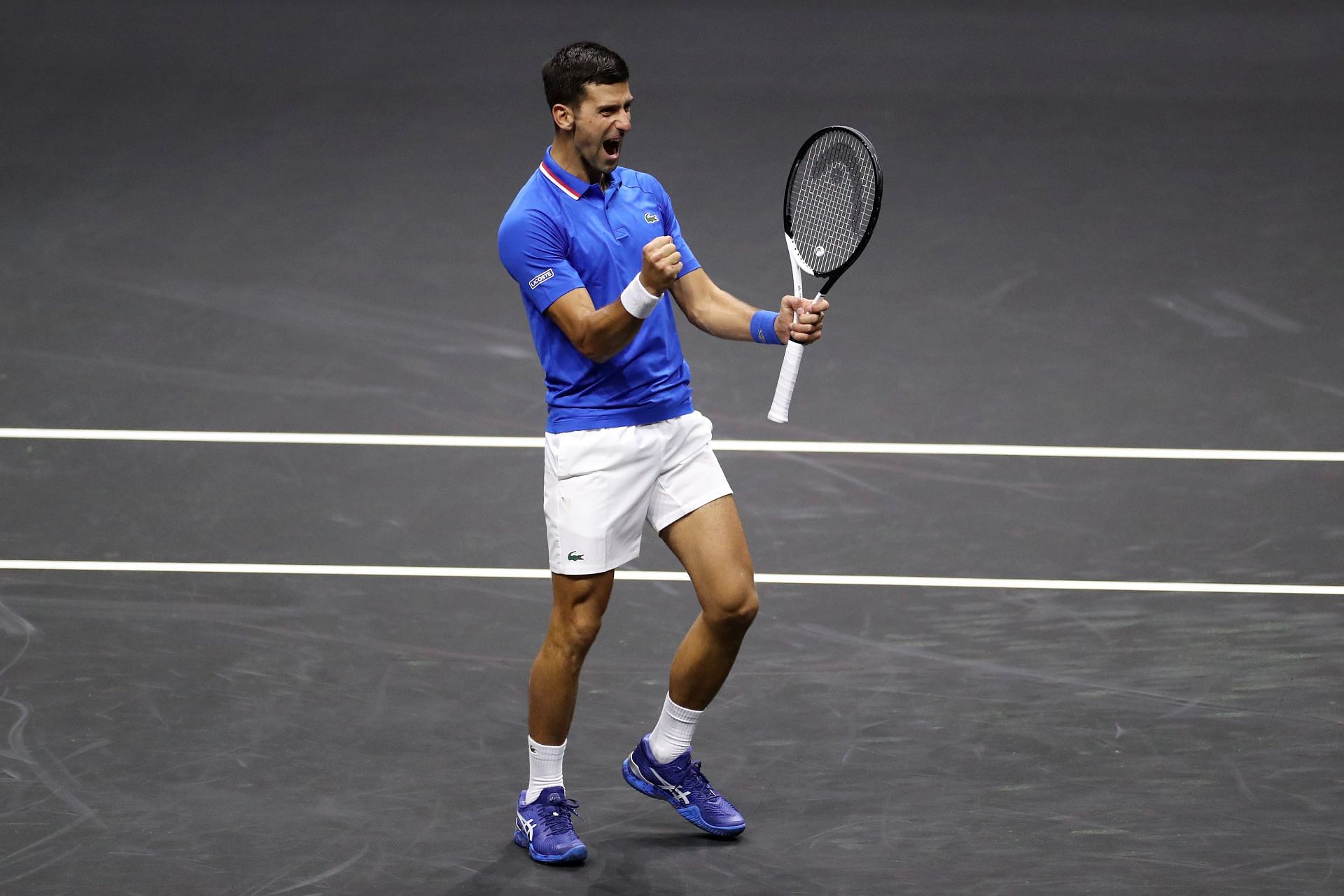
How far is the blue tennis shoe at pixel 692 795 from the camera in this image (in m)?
4.52

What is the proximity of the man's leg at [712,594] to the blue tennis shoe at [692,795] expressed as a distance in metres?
0.17

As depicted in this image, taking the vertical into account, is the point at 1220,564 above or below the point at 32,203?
below

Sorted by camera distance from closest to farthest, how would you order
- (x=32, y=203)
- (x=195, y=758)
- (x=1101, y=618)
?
(x=195, y=758), (x=1101, y=618), (x=32, y=203)

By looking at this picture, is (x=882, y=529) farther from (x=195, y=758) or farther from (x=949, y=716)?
(x=195, y=758)

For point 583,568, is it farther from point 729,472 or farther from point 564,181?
point 729,472

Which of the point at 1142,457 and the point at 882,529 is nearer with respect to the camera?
the point at 882,529

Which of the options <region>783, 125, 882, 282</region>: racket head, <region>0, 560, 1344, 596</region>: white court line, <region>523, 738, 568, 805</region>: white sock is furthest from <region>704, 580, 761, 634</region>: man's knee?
<region>0, 560, 1344, 596</region>: white court line

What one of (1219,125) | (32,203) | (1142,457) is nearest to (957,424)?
(1142,457)

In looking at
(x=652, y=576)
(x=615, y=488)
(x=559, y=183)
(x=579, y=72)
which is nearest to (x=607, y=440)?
(x=615, y=488)

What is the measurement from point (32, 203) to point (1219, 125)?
21.8ft

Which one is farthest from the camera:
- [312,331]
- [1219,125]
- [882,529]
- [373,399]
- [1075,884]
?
[1219,125]

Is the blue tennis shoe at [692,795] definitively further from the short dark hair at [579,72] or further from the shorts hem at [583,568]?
the short dark hair at [579,72]

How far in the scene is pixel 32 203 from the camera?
9.08 meters

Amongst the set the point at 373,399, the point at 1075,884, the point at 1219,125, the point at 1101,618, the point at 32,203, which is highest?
the point at 1219,125
